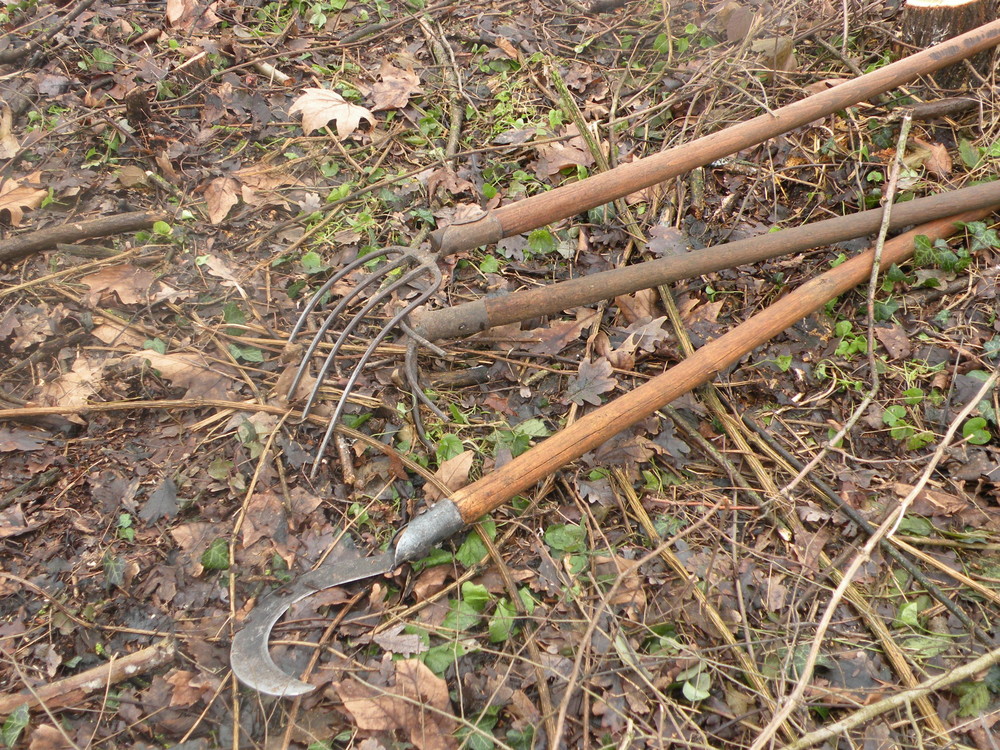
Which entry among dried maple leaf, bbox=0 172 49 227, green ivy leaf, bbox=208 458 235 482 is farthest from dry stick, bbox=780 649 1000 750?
dried maple leaf, bbox=0 172 49 227

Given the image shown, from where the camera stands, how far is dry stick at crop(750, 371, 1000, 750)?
1.94 meters

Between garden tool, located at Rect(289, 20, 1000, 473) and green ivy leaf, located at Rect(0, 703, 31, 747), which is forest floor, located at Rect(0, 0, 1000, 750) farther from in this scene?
garden tool, located at Rect(289, 20, 1000, 473)

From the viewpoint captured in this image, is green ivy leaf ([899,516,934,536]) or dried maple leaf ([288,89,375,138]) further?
dried maple leaf ([288,89,375,138])

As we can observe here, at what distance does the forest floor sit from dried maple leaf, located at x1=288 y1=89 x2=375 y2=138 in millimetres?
22

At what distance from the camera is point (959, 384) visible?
2.74 meters

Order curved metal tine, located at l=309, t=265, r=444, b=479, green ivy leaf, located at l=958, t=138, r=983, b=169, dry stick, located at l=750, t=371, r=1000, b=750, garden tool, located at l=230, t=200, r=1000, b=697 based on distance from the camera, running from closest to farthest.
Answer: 1. dry stick, located at l=750, t=371, r=1000, b=750
2. garden tool, located at l=230, t=200, r=1000, b=697
3. curved metal tine, located at l=309, t=265, r=444, b=479
4. green ivy leaf, located at l=958, t=138, r=983, b=169

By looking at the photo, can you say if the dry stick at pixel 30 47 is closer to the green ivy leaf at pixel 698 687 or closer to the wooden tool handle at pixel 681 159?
the wooden tool handle at pixel 681 159

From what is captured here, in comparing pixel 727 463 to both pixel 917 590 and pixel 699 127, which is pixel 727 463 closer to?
pixel 917 590

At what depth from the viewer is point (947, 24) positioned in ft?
11.0

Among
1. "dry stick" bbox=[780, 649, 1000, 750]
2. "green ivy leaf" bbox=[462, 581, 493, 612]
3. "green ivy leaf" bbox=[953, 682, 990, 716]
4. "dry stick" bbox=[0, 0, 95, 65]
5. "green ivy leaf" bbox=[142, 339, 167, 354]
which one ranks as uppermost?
"dry stick" bbox=[0, 0, 95, 65]

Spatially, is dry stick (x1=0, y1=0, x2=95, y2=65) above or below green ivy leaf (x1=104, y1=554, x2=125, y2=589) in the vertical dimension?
above

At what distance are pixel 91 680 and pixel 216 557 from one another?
A: 0.49 meters

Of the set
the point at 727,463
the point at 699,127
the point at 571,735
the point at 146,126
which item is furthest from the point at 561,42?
the point at 571,735

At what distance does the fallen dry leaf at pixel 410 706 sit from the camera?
2.03m
